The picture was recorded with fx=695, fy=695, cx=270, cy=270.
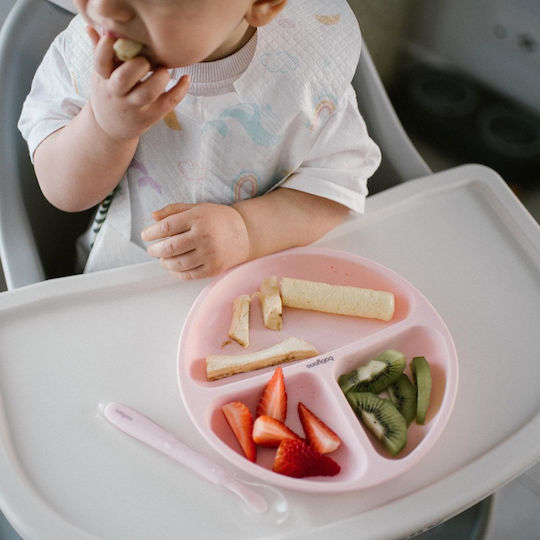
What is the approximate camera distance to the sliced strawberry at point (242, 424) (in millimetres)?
689

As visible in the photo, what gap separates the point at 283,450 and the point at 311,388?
4.1 inches

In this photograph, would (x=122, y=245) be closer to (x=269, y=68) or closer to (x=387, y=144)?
(x=269, y=68)

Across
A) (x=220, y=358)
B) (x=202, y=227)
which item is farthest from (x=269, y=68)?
(x=220, y=358)

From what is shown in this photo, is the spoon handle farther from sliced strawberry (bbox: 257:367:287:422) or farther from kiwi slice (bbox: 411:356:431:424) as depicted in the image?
kiwi slice (bbox: 411:356:431:424)

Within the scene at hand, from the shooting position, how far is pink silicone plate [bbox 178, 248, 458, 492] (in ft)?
2.26

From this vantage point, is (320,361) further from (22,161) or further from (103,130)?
(22,161)

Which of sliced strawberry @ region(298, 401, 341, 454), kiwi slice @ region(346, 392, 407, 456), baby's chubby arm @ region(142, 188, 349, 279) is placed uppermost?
baby's chubby arm @ region(142, 188, 349, 279)

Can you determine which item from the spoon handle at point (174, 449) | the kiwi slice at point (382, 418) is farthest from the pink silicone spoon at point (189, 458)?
the kiwi slice at point (382, 418)

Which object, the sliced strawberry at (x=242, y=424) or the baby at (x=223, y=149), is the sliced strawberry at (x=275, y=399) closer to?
the sliced strawberry at (x=242, y=424)

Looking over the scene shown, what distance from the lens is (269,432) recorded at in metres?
0.69

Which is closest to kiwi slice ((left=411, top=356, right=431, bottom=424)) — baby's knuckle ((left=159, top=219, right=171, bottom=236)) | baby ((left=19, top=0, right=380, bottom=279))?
baby ((left=19, top=0, right=380, bottom=279))

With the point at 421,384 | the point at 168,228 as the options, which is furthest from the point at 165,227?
the point at 421,384

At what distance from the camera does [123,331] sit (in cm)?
77

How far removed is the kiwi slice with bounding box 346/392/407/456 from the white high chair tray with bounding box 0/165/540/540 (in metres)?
0.03
